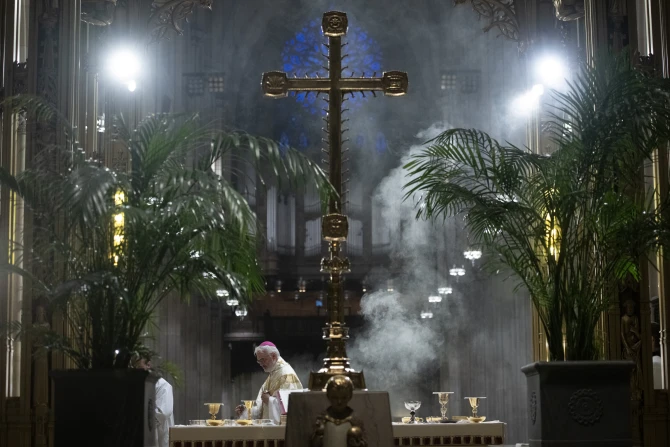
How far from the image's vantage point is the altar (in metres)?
9.59

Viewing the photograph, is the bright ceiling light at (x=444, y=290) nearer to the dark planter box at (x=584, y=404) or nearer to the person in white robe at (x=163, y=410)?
the person in white robe at (x=163, y=410)

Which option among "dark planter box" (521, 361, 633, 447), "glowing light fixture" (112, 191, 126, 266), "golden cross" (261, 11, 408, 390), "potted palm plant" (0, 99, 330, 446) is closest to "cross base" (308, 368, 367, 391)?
"golden cross" (261, 11, 408, 390)

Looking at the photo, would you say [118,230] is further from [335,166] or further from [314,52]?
[314,52]

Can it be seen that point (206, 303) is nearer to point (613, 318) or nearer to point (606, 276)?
point (613, 318)

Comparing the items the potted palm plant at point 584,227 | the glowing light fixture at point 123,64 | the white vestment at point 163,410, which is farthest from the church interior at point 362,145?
the potted palm plant at point 584,227

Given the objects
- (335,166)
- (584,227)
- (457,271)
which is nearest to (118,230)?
(335,166)

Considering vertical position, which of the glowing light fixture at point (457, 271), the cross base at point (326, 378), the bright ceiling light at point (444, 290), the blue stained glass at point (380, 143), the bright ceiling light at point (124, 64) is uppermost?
the blue stained glass at point (380, 143)

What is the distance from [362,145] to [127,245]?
18.1 m

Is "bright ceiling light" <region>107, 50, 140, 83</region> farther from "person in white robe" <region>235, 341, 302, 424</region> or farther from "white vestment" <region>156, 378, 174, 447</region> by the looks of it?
"person in white robe" <region>235, 341, 302, 424</region>

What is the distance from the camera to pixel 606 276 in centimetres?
709

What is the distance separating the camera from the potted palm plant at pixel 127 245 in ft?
20.8

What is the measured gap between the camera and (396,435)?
1016cm

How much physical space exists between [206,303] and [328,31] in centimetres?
1440

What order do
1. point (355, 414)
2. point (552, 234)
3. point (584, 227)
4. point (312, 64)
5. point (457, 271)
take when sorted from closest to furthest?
point (355, 414) < point (584, 227) < point (552, 234) < point (457, 271) < point (312, 64)
